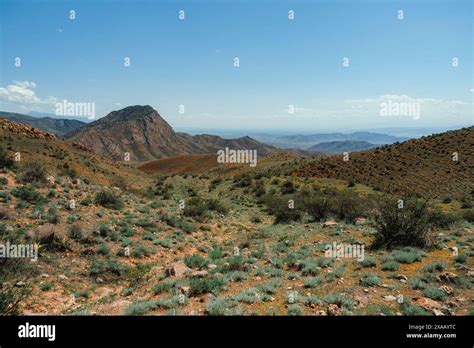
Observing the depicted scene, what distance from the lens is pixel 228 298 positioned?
6.13 m

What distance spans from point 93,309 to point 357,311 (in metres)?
5.09

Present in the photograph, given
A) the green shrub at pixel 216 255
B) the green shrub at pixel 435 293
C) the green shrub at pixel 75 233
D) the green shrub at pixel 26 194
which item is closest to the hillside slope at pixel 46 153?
the green shrub at pixel 26 194

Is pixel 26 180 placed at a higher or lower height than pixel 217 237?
higher

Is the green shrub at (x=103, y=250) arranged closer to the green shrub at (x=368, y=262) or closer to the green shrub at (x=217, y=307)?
the green shrub at (x=217, y=307)

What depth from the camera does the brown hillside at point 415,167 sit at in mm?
29719

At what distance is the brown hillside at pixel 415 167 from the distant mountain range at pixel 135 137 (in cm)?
11270

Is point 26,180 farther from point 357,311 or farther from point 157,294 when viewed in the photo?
point 357,311

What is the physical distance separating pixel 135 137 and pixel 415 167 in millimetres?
143114

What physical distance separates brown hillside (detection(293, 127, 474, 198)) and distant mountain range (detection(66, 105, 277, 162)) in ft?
370

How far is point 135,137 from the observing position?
515 ft

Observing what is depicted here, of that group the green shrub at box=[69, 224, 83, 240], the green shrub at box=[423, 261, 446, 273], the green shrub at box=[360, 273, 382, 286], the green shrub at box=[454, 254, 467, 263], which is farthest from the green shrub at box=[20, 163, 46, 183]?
the green shrub at box=[454, 254, 467, 263]

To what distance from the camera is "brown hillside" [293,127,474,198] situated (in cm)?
2972
